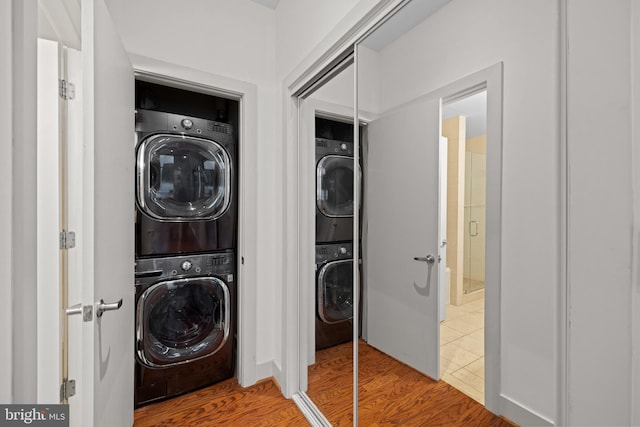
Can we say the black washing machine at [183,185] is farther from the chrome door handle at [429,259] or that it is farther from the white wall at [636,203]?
the white wall at [636,203]

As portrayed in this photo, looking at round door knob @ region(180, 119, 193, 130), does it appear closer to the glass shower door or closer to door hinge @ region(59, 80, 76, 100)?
door hinge @ region(59, 80, 76, 100)

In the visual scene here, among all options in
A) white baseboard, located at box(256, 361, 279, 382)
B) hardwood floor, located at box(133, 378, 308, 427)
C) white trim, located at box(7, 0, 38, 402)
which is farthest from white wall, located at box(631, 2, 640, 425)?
white baseboard, located at box(256, 361, 279, 382)

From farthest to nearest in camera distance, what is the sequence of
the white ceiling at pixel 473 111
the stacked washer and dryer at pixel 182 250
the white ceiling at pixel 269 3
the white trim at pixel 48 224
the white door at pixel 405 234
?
the white ceiling at pixel 269 3 → the stacked washer and dryer at pixel 182 250 → the white trim at pixel 48 224 → the white door at pixel 405 234 → the white ceiling at pixel 473 111

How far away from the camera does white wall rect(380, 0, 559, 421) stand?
0.61 metres

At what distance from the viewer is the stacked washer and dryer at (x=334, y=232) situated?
135 centimetres

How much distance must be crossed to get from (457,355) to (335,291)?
738 millimetres

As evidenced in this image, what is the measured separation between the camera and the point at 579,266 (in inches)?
22.4

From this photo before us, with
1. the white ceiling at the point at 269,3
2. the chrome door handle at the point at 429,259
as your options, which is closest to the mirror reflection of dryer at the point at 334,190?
the chrome door handle at the point at 429,259

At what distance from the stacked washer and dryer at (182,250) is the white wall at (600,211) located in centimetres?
184

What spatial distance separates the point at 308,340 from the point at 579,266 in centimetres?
146

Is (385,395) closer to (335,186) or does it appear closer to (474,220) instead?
(474,220)
